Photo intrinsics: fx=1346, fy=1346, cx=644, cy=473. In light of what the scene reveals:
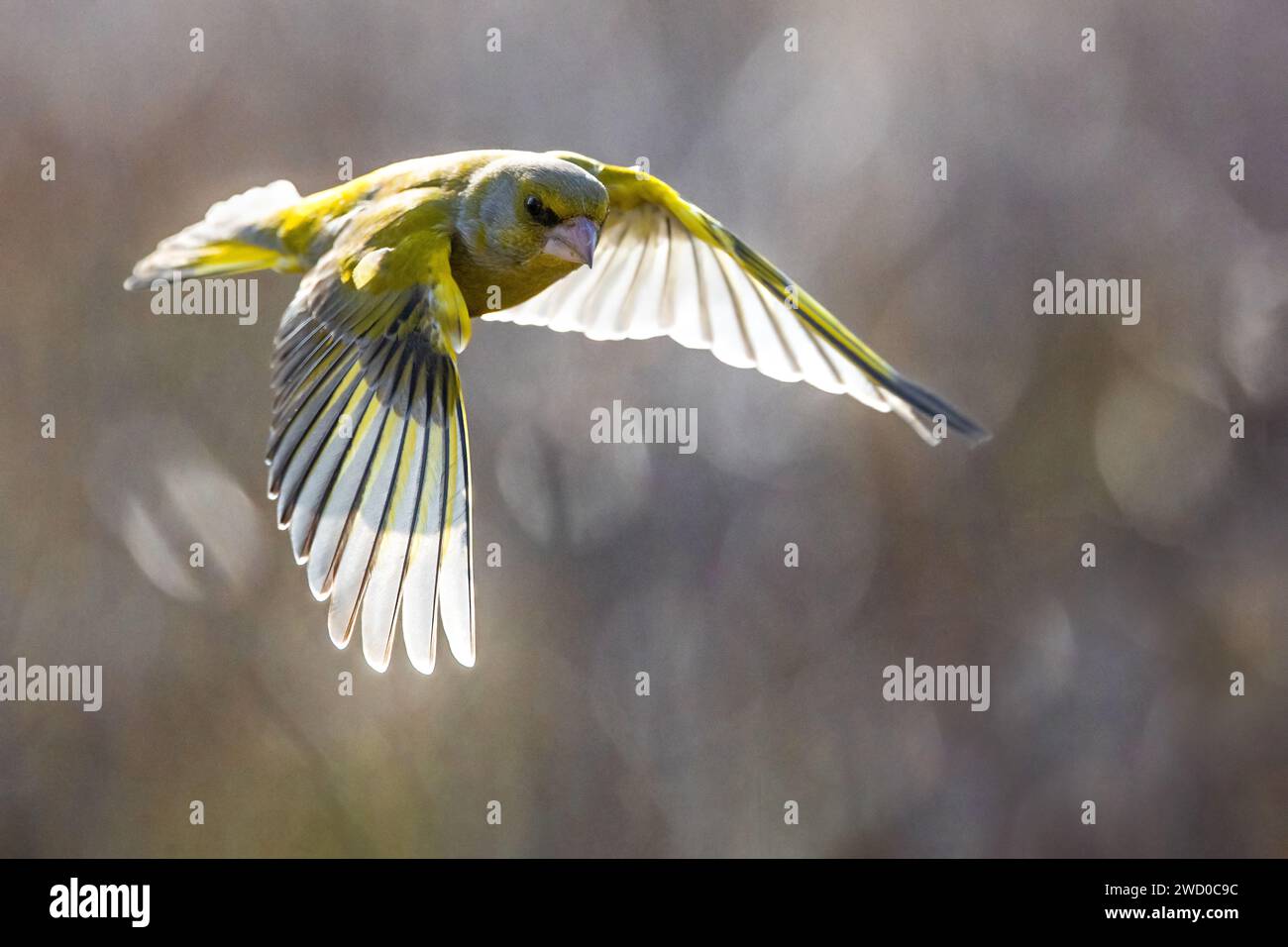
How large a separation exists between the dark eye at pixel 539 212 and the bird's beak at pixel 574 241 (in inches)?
0.7

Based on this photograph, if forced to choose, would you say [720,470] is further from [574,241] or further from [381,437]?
[381,437]

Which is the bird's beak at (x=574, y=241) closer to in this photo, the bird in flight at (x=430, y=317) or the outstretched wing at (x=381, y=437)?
the bird in flight at (x=430, y=317)

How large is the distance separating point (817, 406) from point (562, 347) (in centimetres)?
115

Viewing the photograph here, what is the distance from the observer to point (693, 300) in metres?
3.40

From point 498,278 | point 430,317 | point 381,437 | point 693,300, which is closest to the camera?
point 381,437

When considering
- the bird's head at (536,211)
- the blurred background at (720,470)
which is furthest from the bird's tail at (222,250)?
the blurred background at (720,470)

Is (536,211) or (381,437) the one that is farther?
(536,211)

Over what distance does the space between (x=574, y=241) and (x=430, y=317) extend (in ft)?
1.09

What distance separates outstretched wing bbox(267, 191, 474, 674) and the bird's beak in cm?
23

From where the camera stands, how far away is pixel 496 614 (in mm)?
5645

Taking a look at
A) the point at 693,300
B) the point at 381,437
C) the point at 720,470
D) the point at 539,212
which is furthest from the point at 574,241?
the point at 720,470

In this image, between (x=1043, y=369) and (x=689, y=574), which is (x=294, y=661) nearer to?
(x=689, y=574)

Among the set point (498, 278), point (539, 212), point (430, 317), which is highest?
point (539, 212)

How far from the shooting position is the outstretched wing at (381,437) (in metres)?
2.39
